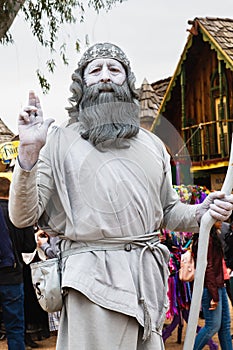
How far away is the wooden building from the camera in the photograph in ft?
43.2

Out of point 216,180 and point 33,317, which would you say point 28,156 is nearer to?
point 33,317

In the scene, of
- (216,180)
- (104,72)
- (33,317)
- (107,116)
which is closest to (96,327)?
(107,116)

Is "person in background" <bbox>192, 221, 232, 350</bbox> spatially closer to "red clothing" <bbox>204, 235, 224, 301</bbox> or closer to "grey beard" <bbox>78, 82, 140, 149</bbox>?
"red clothing" <bbox>204, 235, 224, 301</bbox>

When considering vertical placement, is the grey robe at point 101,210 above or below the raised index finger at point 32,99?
below

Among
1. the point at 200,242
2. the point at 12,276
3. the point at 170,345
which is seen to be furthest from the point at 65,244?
the point at 170,345

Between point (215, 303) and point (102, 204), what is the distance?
2951 mm

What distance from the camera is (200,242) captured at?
316 cm

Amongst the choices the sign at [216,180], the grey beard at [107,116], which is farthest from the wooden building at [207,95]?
the grey beard at [107,116]

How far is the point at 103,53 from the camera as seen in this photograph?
10.9ft

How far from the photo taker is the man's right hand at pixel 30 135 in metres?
2.98

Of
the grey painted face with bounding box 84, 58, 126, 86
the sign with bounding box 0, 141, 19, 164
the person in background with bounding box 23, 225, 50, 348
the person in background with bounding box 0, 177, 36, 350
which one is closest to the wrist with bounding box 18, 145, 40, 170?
the grey painted face with bounding box 84, 58, 126, 86

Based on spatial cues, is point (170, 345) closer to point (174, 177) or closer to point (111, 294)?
point (174, 177)

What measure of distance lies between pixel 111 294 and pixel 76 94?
2.73 feet

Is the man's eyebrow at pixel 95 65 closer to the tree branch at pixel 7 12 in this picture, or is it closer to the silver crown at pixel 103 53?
the silver crown at pixel 103 53
